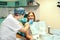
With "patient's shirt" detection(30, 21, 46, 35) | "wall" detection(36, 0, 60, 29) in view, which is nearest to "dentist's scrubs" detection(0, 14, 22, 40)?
"patient's shirt" detection(30, 21, 46, 35)

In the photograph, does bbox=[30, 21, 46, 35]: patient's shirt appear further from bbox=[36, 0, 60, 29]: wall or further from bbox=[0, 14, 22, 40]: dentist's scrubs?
bbox=[0, 14, 22, 40]: dentist's scrubs

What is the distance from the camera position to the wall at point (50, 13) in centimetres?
397

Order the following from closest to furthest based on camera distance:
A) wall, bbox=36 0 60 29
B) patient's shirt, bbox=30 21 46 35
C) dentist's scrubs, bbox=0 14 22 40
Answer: dentist's scrubs, bbox=0 14 22 40, patient's shirt, bbox=30 21 46 35, wall, bbox=36 0 60 29

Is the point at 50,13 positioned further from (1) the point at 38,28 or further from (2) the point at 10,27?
(2) the point at 10,27

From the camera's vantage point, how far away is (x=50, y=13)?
13.2 feet

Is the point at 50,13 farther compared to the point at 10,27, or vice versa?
the point at 50,13

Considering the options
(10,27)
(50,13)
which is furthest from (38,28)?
(10,27)

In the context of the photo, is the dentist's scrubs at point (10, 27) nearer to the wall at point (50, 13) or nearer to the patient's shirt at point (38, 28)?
the patient's shirt at point (38, 28)

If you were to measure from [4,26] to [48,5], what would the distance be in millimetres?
2096

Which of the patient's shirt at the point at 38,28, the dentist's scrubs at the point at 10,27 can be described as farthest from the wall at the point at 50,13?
the dentist's scrubs at the point at 10,27

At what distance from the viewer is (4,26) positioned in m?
2.14

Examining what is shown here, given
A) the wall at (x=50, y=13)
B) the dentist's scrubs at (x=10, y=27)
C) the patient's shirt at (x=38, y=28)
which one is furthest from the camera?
the wall at (x=50, y=13)

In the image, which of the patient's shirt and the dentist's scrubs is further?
the patient's shirt

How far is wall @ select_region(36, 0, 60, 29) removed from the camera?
13.0 feet
